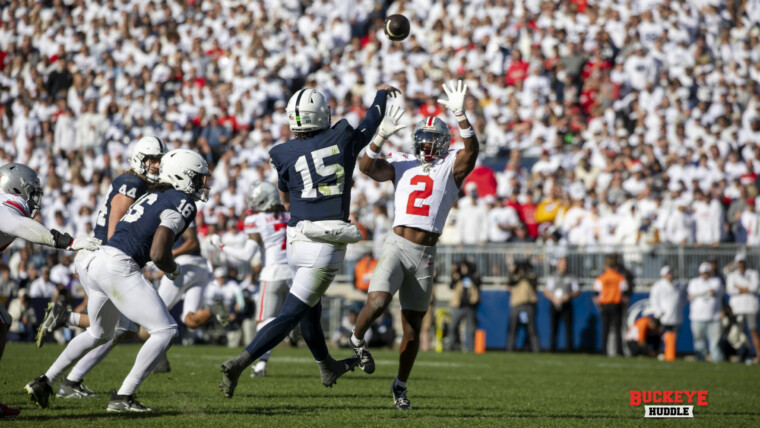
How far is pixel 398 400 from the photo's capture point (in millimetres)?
7547

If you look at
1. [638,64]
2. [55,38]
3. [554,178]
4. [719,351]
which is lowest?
[719,351]

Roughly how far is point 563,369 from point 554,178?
6064 mm

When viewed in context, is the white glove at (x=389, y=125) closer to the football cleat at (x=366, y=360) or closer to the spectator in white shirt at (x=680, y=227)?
the football cleat at (x=366, y=360)

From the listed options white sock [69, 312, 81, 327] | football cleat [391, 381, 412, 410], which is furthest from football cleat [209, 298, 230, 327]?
football cleat [391, 381, 412, 410]

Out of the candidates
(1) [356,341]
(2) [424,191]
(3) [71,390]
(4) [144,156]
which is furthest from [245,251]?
(2) [424,191]

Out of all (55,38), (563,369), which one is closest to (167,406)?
Result: (563,369)

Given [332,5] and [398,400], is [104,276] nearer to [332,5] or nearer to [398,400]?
[398,400]

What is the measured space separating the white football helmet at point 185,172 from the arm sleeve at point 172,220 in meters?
0.28

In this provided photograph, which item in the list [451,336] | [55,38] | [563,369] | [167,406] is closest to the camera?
[167,406]

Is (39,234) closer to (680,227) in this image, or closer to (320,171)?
(320,171)

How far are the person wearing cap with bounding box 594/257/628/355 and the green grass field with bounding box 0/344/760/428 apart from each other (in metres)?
2.57

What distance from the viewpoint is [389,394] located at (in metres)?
8.75

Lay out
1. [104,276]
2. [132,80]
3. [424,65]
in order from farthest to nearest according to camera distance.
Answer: [132,80] < [424,65] < [104,276]

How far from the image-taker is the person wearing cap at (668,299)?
16.6m
